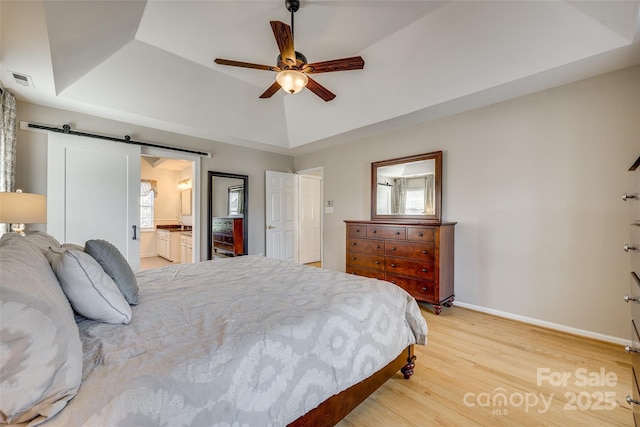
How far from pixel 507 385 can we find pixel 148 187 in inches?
313

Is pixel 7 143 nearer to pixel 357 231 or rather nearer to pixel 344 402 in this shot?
pixel 344 402

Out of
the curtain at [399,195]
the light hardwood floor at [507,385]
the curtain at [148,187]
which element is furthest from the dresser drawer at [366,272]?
the curtain at [148,187]

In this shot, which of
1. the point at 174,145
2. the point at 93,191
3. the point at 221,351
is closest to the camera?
the point at 221,351

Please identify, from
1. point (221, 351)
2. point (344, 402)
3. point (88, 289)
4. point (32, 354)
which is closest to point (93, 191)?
point (88, 289)

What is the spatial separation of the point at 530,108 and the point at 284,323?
3371 mm

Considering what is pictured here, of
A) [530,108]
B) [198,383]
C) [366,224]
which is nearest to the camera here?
[198,383]

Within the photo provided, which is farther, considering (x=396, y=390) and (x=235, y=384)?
(x=396, y=390)

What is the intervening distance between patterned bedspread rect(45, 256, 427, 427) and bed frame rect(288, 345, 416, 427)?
8cm

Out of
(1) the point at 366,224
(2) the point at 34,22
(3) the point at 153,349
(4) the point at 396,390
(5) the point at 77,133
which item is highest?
(2) the point at 34,22

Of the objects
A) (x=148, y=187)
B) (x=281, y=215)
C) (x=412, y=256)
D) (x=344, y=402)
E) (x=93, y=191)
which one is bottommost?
(x=344, y=402)

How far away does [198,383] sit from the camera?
894mm

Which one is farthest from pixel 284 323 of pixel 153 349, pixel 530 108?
pixel 530 108

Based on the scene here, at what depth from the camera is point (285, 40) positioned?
6.55 feet

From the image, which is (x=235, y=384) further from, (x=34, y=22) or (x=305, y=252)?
(x=305, y=252)
